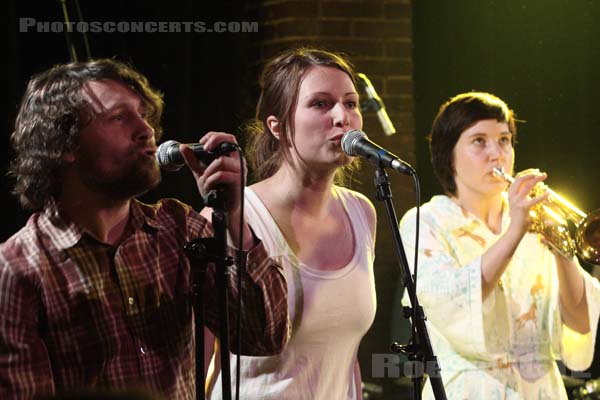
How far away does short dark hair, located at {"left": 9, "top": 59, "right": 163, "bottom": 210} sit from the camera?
2439 millimetres

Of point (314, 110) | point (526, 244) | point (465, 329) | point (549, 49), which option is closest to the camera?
point (314, 110)

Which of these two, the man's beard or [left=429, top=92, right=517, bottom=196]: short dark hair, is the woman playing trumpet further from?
the man's beard

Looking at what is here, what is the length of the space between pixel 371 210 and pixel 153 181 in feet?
3.61

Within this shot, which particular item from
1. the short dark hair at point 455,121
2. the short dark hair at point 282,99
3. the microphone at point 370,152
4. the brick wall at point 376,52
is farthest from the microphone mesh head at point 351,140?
the brick wall at point 376,52

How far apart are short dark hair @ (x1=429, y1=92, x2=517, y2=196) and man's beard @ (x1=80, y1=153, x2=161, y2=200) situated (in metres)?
1.88

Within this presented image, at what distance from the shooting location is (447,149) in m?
3.97

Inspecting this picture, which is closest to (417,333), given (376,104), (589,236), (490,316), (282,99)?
(282,99)

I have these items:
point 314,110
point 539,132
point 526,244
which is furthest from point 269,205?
point 539,132

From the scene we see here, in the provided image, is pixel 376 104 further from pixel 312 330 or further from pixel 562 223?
pixel 312 330

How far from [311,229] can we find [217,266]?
2.81 ft

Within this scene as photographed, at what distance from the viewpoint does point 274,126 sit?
314 cm

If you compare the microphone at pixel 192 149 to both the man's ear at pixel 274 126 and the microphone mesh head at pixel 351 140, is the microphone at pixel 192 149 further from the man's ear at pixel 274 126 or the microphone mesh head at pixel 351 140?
the man's ear at pixel 274 126

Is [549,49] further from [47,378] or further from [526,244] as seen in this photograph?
[47,378]

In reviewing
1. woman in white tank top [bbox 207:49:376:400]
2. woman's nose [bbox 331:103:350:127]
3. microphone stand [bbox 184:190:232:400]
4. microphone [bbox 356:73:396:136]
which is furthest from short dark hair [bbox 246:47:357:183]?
microphone stand [bbox 184:190:232:400]
